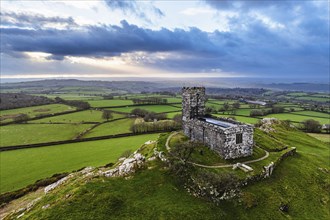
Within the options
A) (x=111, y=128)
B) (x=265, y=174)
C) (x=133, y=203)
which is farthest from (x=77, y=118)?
(x=265, y=174)

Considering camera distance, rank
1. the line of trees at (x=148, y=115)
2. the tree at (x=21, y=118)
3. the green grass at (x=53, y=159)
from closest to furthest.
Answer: the green grass at (x=53, y=159) < the line of trees at (x=148, y=115) < the tree at (x=21, y=118)

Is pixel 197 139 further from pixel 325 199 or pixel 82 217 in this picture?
pixel 82 217

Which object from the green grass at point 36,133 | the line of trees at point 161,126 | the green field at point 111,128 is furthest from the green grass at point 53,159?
the line of trees at point 161,126

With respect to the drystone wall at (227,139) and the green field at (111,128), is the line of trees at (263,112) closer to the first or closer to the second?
the green field at (111,128)

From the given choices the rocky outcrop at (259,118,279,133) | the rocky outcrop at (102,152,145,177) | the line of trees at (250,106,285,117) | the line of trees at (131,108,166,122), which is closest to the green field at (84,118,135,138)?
the line of trees at (131,108,166,122)

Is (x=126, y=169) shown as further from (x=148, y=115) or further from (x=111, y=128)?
(x=148, y=115)

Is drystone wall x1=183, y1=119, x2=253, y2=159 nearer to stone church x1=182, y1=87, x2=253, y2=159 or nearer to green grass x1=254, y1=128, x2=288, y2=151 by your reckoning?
stone church x1=182, y1=87, x2=253, y2=159
